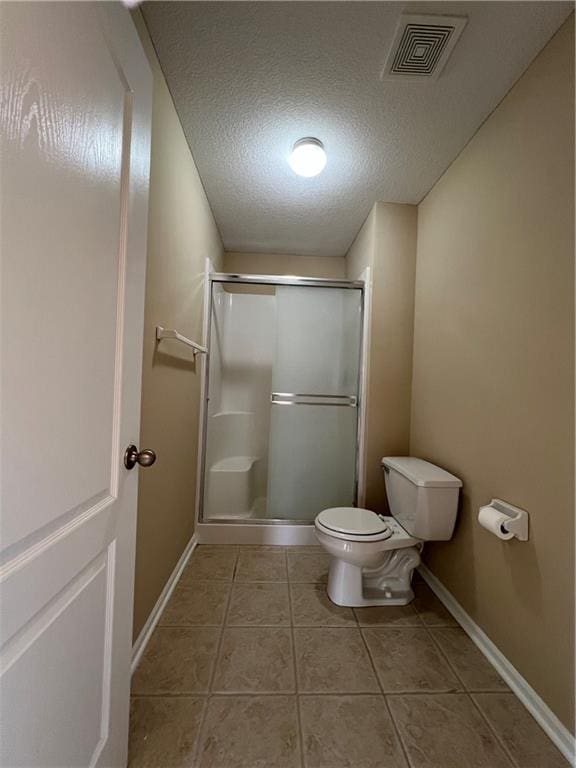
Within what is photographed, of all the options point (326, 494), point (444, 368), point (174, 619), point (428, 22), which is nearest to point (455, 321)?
point (444, 368)

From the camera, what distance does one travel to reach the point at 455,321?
1713 millimetres

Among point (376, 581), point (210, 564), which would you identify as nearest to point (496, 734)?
point (376, 581)

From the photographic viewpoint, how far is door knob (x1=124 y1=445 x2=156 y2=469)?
2.77 ft

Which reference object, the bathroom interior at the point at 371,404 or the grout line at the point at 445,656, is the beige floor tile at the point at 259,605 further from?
the grout line at the point at 445,656

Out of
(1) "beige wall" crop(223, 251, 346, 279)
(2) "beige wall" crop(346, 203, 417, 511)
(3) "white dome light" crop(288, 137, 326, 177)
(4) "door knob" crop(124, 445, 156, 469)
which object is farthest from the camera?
(1) "beige wall" crop(223, 251, 346, 279)

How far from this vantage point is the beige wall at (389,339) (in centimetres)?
221

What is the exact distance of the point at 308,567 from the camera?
6.63 feet

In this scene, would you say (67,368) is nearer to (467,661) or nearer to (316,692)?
(316,692)

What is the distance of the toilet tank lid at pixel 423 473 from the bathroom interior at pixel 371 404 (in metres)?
0.02

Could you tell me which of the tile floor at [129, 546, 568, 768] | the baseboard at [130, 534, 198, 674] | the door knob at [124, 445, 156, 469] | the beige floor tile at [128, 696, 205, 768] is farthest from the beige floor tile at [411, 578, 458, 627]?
the door knob at [124, 445, 156, 469]

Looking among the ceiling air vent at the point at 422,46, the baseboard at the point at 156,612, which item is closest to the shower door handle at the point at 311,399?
the baseboard at the point at 156,612

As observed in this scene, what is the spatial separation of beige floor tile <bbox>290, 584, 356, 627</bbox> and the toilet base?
0.04 metres

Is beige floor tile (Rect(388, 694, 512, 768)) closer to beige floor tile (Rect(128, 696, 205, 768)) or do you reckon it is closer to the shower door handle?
beige floor tile (Rect(128, 696, 205, 768))

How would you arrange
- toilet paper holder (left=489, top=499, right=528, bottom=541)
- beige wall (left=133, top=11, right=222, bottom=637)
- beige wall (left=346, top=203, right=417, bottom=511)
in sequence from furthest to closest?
beige wall (left=346, top=203, right=417, bottom=511) → beige wall (left=133, top=11, right=222, bottom=637) → toilet paper holder (left=489, top=499, right=528, bottom=541)
